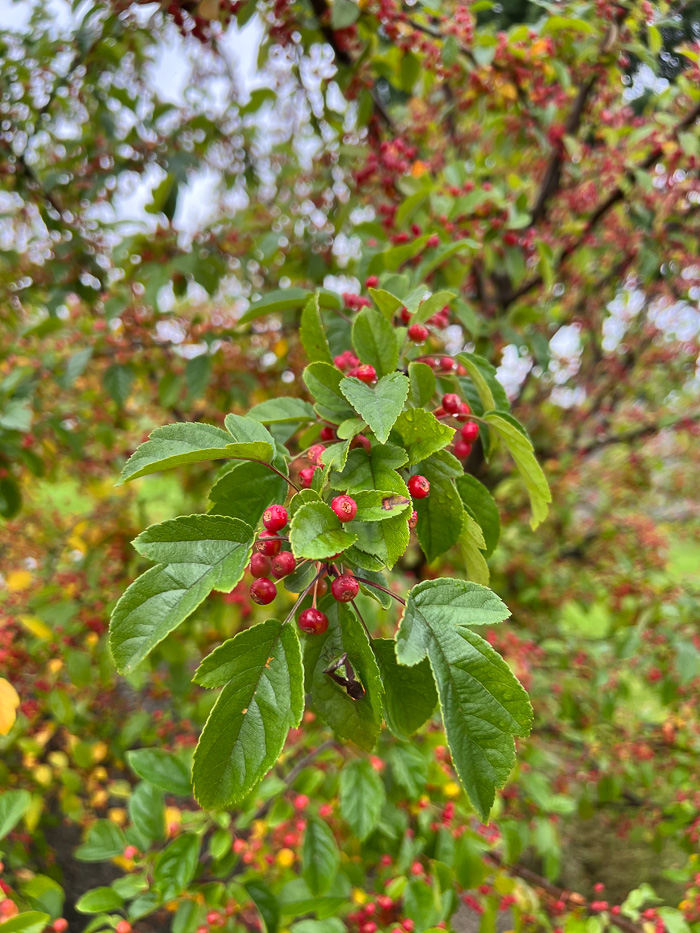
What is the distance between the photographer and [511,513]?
3.36m

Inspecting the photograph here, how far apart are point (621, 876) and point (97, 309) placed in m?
3.72

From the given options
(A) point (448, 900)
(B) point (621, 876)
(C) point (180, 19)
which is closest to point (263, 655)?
(A) point (448, 900)

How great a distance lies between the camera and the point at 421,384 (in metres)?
0.81

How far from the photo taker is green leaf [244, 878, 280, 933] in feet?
3.76

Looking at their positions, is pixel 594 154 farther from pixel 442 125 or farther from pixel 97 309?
pixel 97 309

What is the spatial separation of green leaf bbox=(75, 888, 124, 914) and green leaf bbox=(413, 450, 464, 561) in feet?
3.50

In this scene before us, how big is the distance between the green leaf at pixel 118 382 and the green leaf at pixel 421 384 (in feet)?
4.58

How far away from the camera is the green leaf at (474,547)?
2.57ft

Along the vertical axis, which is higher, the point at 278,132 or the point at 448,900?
the point at 278,132

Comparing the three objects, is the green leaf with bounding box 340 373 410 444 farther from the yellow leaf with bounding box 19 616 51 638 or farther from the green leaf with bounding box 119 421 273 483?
the yellow leaf with bounding box 19 616 51 638

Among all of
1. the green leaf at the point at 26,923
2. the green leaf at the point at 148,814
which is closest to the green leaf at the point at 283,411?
the green leaf at the point at 26,923

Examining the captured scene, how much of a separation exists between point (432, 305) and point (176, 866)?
1186 mm

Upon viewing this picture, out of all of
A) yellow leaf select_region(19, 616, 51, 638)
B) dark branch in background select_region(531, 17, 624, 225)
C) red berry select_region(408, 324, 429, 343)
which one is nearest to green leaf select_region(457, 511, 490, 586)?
red berry select_region(408, 324, 429, 343)

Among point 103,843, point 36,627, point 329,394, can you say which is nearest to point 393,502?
point 329,394
